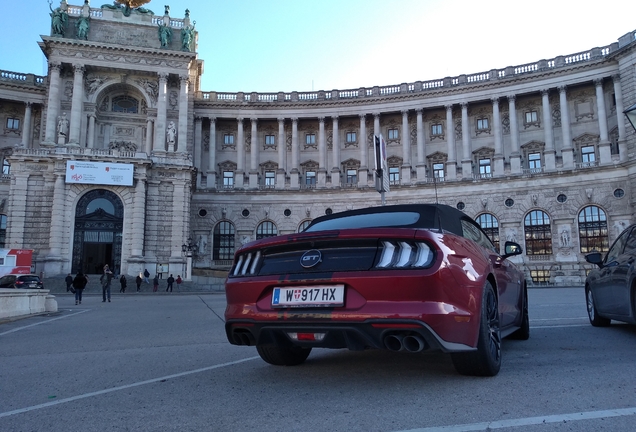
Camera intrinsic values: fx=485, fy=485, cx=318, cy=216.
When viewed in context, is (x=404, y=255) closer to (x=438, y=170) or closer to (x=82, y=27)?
(x=438, y=170)

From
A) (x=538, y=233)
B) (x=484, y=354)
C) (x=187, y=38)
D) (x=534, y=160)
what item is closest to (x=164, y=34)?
(x=187, y=38)

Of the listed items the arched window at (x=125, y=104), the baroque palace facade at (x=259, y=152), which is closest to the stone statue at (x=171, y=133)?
the baroque palace facade at (x=259, y=152)

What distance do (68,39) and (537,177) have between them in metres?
43.2

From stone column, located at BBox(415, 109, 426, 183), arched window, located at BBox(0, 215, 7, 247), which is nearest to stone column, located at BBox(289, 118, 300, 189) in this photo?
stone column, located at BBox(415, 109, 426, 183)

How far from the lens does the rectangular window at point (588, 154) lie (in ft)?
143

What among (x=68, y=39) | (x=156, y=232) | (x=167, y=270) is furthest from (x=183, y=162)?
(x=68, y=39)

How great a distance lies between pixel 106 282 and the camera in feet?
74.8

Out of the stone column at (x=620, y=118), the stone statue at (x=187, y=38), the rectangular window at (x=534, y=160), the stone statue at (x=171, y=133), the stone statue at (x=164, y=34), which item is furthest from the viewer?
the stone statue at (x=187, y=38)

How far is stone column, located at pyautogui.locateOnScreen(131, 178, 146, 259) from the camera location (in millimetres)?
39375

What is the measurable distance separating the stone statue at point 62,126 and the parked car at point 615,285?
43.1 metres

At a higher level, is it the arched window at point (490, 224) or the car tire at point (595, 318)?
the arched window at point (490, 224)

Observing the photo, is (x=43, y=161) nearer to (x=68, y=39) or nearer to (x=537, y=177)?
(x=68, y=39)

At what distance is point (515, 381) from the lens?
422 cm

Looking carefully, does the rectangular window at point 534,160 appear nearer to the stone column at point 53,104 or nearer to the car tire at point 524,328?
the car tire at point 524,328
